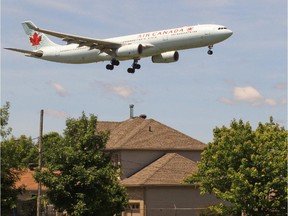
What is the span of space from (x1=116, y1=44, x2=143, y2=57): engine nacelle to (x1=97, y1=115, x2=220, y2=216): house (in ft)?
22.1

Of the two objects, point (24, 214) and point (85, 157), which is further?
point (24, 214)

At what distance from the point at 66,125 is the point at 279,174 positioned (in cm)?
1196

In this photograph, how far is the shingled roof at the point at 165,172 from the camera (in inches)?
2154

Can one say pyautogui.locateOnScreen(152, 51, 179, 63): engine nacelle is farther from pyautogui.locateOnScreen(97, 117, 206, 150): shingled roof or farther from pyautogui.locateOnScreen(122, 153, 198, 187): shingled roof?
pyautogui.locateOnScreen(122, 153, 198, 187): shingled roof

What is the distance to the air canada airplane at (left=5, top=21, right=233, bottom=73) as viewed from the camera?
50750 millimetres

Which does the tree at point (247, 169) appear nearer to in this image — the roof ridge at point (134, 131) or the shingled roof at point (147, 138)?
the shingled roof at point (147, 138)

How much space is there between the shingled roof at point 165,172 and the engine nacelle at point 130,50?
9.13 meters

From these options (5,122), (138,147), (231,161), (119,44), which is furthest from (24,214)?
(5,122)

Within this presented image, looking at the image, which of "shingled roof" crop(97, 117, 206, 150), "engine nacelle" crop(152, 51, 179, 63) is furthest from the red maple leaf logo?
"engine nacelle" crop(152, 51, 179, 63)

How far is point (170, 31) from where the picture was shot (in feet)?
171

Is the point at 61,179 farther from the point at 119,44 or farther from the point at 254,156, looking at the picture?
the point at 119,44

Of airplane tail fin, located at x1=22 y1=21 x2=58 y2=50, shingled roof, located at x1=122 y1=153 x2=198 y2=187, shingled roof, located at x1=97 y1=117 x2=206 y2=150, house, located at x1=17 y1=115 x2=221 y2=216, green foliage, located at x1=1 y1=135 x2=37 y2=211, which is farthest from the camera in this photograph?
airplane tail fin, located at x1=22 y1=21 x2=58 y2=50

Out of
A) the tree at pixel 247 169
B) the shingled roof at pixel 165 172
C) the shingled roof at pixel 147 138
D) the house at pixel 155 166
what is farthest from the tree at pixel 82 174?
the shingled roof at pixel 147 138

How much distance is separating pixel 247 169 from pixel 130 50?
17.1m
